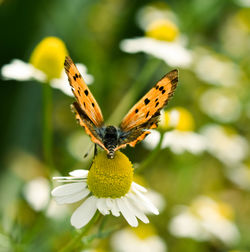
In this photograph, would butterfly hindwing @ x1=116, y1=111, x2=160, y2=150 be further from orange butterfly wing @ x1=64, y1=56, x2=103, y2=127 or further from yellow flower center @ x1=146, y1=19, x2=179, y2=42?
yellow flower center @ x1=146, y1=19, x2=179, y2=42

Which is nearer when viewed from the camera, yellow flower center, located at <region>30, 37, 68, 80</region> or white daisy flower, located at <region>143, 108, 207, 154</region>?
yellow flower center, located at <region>30, 37, 68, 80</region>

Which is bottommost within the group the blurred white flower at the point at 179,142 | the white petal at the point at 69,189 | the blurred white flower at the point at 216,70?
the white petal at the point at 69,189

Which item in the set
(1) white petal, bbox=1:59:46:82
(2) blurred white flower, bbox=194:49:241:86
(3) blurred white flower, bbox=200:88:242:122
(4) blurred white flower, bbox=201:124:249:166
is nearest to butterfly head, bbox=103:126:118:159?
(1) white petal, bbox=1:59:46:82

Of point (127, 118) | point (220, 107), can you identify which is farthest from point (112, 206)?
point (220, 107)

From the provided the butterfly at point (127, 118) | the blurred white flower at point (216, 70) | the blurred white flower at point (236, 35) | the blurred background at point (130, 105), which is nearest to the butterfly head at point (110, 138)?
the butterfly at point (127, 118)

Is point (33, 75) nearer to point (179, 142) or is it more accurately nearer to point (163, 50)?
point (163, 50)

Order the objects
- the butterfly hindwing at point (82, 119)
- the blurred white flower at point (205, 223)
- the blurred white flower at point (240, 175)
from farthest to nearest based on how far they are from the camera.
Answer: the blurred white flower at point (240, 175), the blurred white flower at point (205, 223), the butterfly hindwing at point (82, 119)

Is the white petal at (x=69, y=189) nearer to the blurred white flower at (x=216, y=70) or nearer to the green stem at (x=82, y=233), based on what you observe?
the green stem at (x=82, y=233)

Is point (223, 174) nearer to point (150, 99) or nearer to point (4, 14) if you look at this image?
point (4, 14)
